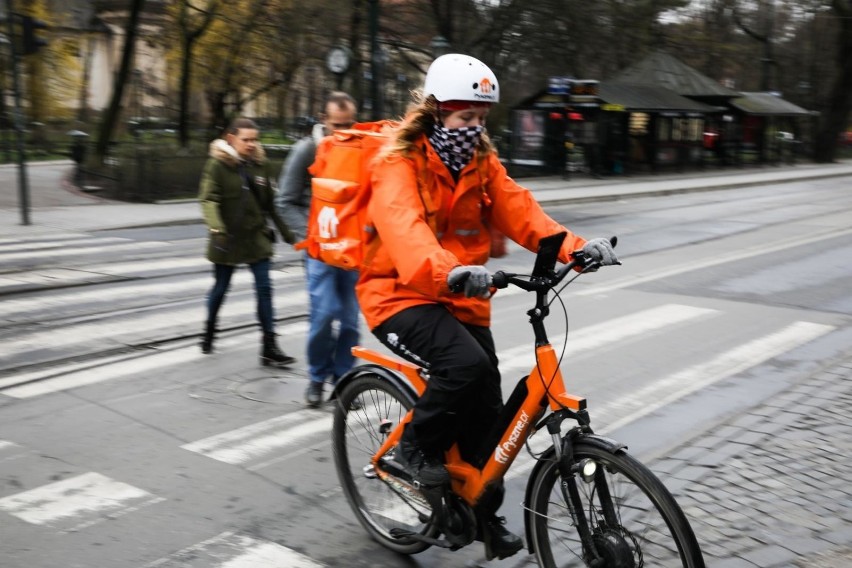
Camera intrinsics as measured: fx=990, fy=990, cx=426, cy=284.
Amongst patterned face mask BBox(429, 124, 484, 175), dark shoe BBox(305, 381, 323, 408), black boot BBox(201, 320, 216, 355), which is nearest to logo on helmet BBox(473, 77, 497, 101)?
patterned face mask BBox(429, 124, 484, 175)

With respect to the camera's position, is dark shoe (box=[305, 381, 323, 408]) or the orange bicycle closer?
the orange bicycle

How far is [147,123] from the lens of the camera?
45062 millimetres

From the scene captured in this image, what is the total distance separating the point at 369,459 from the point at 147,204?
57.5 ft

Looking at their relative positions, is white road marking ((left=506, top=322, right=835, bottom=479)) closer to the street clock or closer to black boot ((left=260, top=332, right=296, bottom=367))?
black boot ((left=260, top=332, right=296, bottom=367))

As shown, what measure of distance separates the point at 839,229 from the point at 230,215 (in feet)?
40.2

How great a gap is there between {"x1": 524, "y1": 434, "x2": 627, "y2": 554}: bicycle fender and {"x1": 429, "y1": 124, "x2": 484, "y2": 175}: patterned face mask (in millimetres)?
1045

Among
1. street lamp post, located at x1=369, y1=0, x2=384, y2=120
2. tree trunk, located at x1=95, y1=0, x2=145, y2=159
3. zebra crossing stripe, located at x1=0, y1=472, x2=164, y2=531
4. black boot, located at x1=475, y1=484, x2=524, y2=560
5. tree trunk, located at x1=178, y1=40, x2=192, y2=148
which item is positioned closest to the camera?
black boot, located at x1=475, y1=484, x2=524, y2=560

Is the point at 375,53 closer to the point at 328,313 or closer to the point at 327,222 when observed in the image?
the point at 328,313

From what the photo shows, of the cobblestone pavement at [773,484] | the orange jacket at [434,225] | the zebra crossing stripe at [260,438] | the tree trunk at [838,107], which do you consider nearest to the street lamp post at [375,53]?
the zebra crossing stripe at [260,438]

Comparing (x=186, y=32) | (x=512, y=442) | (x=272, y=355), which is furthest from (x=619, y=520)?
(x=186, y=32)

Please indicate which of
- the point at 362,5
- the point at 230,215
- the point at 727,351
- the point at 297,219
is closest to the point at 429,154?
the point at 297,219

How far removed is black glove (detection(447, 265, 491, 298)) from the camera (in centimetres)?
295

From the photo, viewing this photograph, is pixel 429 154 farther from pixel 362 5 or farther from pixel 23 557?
pixel 362 5

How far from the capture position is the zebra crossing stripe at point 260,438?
5.10m
